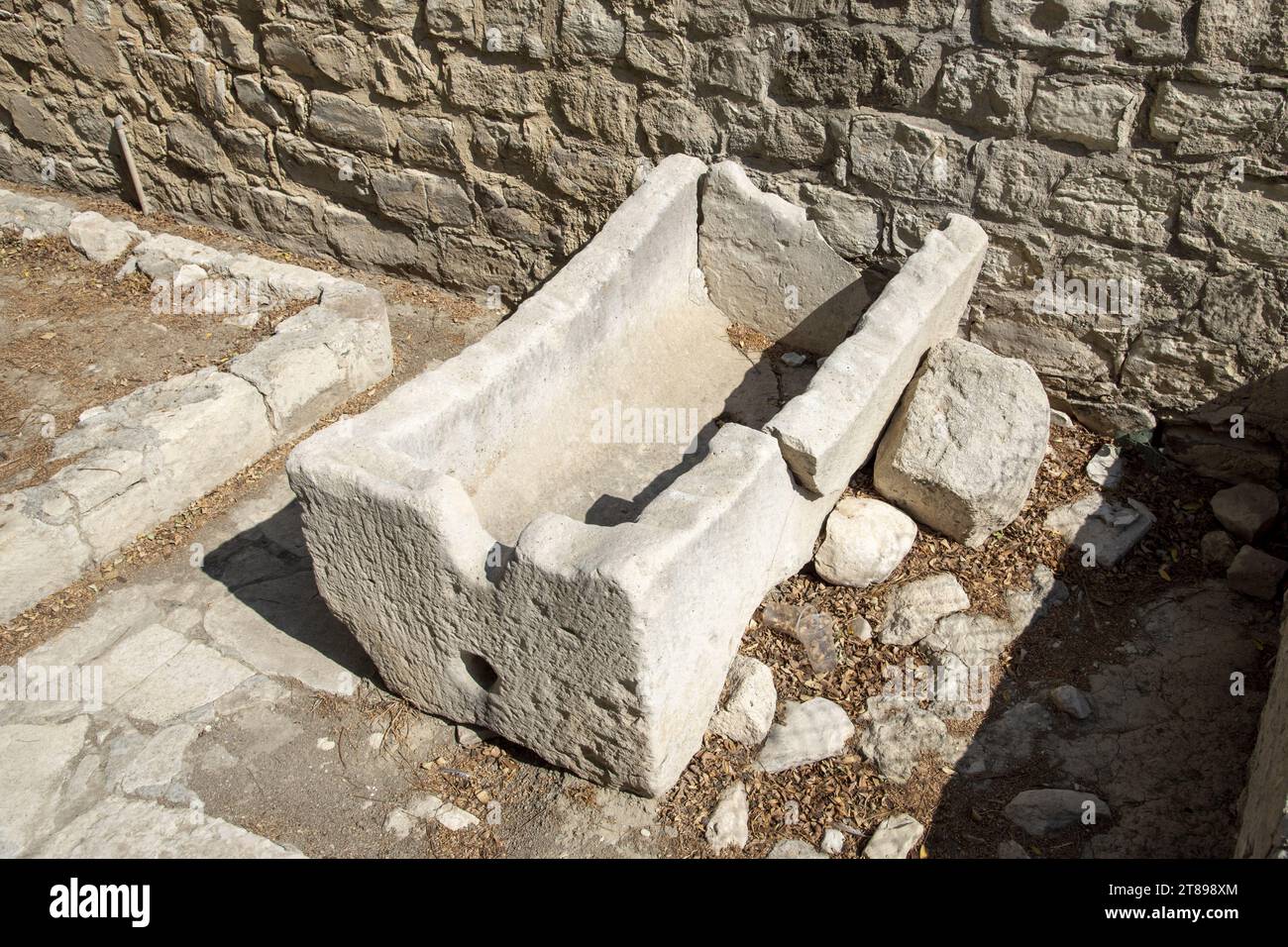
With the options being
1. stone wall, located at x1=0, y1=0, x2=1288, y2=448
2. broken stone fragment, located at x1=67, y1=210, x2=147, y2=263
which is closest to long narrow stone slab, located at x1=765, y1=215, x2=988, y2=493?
stone wall, located at x1=0, y1=0, x2=1288, y2=448

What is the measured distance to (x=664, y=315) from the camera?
4473mm

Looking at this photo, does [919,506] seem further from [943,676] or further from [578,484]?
[578,484]

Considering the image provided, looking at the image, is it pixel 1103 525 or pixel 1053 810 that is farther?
pixel 1103 525

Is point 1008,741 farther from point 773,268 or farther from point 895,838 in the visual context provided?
point 773,268

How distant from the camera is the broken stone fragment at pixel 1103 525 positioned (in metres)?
3.90

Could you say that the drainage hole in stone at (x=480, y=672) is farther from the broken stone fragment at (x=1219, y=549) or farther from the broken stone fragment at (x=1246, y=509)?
the broken stone fragment at (x=1246, y=509)

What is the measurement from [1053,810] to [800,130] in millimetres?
2639

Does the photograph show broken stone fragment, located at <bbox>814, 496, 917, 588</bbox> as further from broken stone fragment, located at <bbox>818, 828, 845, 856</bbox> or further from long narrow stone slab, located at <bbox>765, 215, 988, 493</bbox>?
broken stone fragment, located at <bbox>818, 828, 845, 856</bbox>

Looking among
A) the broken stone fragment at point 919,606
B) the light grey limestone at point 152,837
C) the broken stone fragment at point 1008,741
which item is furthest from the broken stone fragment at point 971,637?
the light grey limestone at point 152,837

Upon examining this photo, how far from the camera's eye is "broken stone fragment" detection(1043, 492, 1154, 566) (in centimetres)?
390

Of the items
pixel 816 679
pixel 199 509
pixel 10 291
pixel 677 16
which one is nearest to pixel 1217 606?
pixel 816 679

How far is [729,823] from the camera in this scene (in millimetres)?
3150

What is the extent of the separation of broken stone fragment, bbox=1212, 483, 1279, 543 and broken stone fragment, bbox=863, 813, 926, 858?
1.74 metres

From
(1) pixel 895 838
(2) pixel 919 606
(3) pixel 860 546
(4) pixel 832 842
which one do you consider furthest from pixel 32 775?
(2) pixel 919 606
